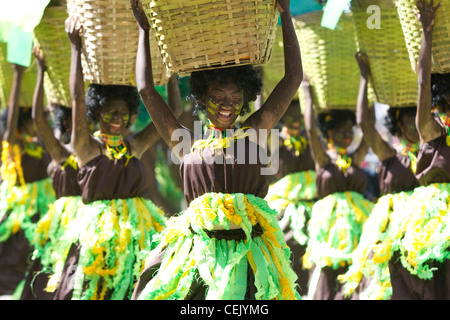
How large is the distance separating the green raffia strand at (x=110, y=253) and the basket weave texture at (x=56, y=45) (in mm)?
1004

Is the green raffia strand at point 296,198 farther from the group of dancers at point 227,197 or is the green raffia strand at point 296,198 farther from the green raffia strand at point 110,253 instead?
the green raffia strand at point 110,253

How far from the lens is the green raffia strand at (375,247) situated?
5.34 m

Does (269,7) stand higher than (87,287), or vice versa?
(269,7)

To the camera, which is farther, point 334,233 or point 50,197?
point 50,197

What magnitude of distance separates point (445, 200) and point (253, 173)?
1.50 m

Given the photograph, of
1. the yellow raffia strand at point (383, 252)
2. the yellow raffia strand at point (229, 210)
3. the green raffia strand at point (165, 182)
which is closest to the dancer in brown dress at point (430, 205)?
the yellow raffia strand at point (383, 252)

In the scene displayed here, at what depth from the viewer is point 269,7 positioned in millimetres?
3660

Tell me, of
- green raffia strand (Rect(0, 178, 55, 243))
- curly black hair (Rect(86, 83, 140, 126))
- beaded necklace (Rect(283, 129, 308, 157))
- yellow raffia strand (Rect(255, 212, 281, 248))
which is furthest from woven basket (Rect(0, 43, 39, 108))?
yellow raffia strand (Rect(255, 212, 281, 248))

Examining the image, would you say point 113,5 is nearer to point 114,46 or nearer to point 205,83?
point 114,46

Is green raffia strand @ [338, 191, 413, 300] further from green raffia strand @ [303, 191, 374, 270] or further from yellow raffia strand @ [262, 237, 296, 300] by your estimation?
yellow raffia strand @ [262, 237, 296, 300]

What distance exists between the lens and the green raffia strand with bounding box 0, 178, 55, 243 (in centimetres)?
755

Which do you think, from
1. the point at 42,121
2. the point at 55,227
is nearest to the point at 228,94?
the point at 42,121

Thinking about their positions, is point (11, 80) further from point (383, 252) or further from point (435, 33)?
point (435, 33)

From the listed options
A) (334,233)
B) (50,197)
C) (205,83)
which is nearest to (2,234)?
(50,197)
